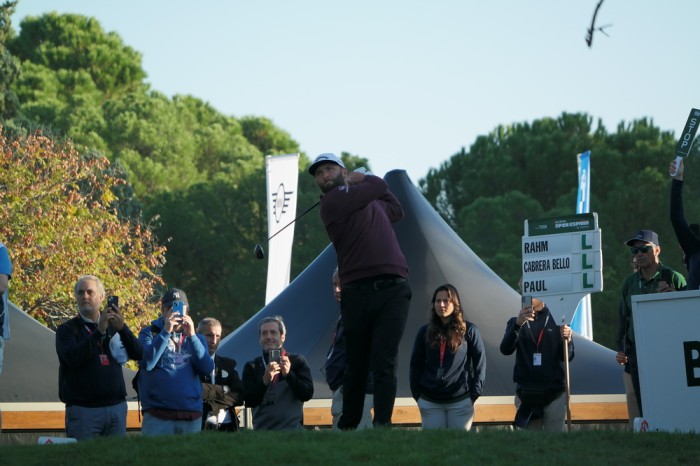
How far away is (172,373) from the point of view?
946 cm

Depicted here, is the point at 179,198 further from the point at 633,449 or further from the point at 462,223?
the point at 633,449

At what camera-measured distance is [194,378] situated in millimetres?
9562

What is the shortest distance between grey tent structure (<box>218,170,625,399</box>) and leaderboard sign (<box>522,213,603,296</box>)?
2.70 m

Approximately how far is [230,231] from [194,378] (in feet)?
135

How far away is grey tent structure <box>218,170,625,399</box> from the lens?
14539 mm

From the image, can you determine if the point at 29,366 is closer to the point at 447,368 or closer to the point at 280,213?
the point at 447,368

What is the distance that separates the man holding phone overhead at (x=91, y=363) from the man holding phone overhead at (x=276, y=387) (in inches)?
52.7

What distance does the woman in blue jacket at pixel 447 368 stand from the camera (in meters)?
10.1

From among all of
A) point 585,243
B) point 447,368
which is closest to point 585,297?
point 585,243

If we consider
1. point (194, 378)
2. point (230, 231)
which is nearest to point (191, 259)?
point (230, 231)

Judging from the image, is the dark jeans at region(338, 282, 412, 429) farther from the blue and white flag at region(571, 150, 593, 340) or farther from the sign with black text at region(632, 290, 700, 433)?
the blue and white flag at region(571, 150, 593, 340)

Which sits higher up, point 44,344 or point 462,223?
point 462,223

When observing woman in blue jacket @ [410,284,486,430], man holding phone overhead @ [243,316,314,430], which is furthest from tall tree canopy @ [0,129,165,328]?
woman in blue jacket @ [410,284,486,430]

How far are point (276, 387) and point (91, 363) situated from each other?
1.68m
